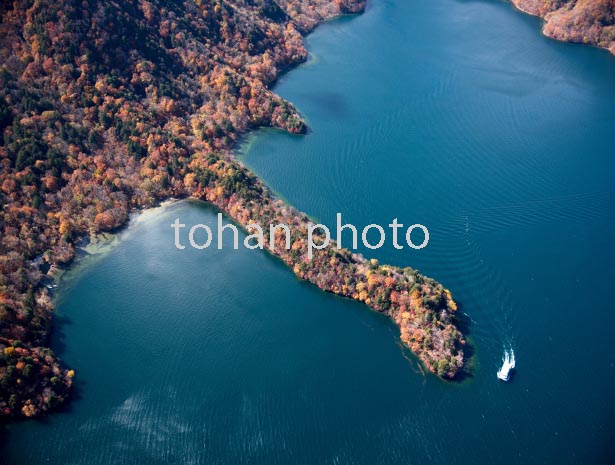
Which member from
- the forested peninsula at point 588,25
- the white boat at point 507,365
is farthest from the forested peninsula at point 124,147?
the forested peninsula at point 588,25

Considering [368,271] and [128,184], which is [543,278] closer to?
[368,271]

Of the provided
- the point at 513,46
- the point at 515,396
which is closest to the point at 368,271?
the point at 515,396

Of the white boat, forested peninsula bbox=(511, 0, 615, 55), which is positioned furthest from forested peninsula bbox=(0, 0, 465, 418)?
forested peninsula bbox=(511, 0, 615, 55)

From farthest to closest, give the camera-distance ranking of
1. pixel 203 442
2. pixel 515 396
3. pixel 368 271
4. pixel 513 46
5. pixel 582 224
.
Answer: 1. pixel 513 46
2. pixel 582 224
3. pixel 368 271
4. pixel 515 396
5. pixel 203 442

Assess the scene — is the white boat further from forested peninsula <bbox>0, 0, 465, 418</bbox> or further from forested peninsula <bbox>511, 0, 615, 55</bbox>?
forested peninsula <bbox>511, 0, 615, 55</bbox>

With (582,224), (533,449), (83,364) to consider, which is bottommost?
(83,364)

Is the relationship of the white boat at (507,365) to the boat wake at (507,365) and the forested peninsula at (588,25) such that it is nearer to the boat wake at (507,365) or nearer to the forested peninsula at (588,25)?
the boat wake at (507,365)
